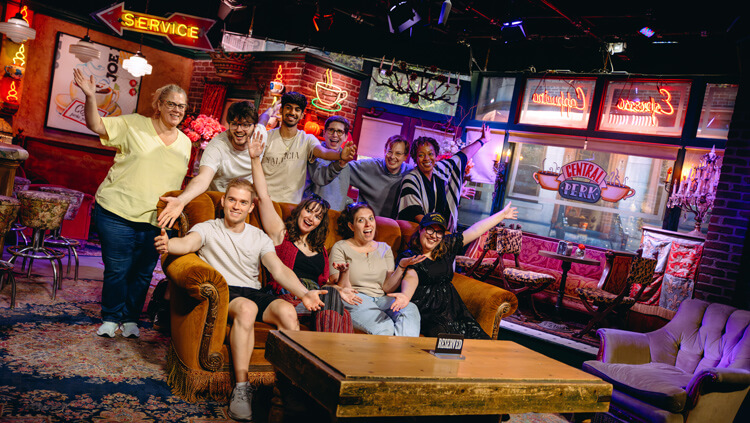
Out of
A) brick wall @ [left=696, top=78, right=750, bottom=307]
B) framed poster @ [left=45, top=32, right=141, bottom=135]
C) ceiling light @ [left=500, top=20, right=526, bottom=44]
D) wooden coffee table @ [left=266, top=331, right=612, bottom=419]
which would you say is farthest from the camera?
framed poster @ [left=45, top=32, right=141, bottom=135]

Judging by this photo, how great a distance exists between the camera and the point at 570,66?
979 centimetres

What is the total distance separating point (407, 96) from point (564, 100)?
2.91 metres

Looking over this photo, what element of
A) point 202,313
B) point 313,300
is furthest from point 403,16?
point 202,313

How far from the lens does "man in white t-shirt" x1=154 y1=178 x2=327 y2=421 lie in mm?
2951

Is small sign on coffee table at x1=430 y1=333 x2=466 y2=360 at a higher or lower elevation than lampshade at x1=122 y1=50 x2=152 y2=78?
lower

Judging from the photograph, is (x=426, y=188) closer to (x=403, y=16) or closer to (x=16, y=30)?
(x=403, y=16)

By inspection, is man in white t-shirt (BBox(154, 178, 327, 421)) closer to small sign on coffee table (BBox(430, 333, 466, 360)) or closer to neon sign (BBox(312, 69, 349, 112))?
small sign on coffee table (BBox(430, 333, 466, 360))

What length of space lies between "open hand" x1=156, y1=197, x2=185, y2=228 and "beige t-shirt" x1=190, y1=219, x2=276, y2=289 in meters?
0.13

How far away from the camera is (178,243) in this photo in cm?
305

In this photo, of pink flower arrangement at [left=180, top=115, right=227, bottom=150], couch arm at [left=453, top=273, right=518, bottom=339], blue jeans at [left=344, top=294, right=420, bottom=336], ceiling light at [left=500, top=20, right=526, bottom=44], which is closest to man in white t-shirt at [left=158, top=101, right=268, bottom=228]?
blue jeans at [left=344, top=294, right=420, bottom=336]

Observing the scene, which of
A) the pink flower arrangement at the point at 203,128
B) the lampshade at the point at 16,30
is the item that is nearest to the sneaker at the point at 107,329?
the pink flower arrangement at the point at 203,128

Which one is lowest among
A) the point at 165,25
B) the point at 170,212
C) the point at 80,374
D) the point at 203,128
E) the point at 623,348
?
the point at 80,374

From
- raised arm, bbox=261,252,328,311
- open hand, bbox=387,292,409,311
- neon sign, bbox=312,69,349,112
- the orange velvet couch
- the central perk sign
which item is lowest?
the orange velvet couch

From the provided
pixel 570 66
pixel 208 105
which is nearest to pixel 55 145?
pixel 208 105
